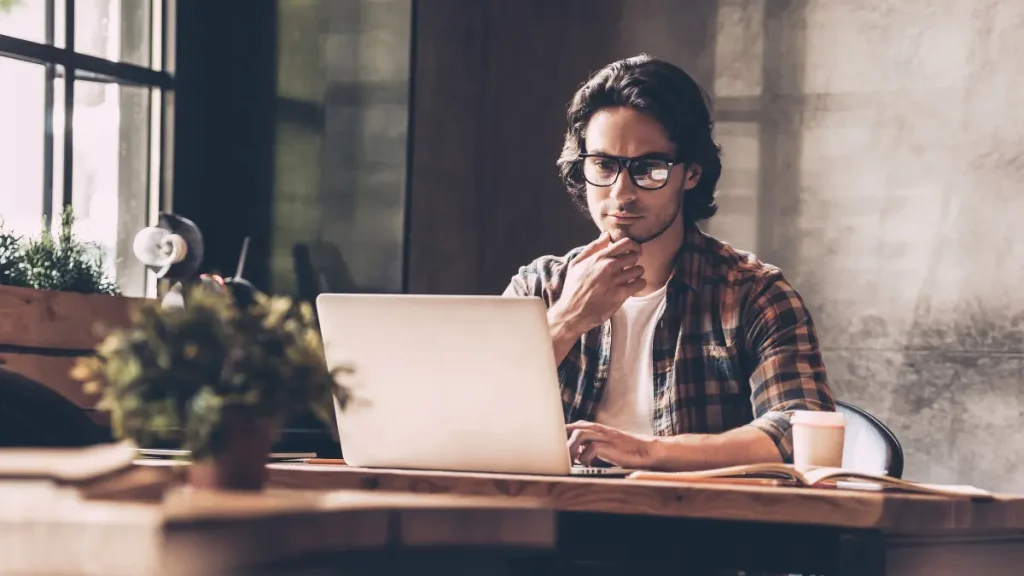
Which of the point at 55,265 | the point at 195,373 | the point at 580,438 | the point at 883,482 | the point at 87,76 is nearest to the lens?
the point at 195,373

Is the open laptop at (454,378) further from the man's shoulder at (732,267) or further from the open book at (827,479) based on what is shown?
the man's shoulder at (732,267)

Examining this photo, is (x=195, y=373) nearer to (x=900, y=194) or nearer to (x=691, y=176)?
(x=691, y=176)

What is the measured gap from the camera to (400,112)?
4488 millimetres

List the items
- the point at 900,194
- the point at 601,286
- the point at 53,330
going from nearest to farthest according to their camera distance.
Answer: the point at 601,286 < the point at 53,330 < the point at 900,194

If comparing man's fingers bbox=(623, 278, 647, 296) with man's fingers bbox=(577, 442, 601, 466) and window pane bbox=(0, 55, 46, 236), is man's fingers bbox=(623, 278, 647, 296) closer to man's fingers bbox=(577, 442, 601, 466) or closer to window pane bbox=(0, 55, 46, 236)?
man's fingers bbox=(577, 442, 601, 466)

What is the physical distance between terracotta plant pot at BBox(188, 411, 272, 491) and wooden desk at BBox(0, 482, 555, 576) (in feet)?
0.07

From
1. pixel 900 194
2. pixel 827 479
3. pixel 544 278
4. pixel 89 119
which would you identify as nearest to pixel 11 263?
pixel 89 119

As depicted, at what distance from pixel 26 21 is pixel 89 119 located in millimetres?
380

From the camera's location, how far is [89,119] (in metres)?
4.04

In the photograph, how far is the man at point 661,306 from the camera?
7.33 feet

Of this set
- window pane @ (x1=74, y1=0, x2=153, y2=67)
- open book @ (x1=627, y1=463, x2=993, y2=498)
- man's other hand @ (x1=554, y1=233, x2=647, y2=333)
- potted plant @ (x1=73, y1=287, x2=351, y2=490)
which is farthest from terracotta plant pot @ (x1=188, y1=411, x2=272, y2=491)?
window pane @ (x1=74, y1=0, x2=153, y2=67)

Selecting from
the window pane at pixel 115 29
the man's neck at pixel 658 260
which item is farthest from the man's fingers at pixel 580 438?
the window pane at pixel 115 29

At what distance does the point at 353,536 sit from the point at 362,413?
606mm

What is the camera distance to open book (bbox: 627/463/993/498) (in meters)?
1.46
